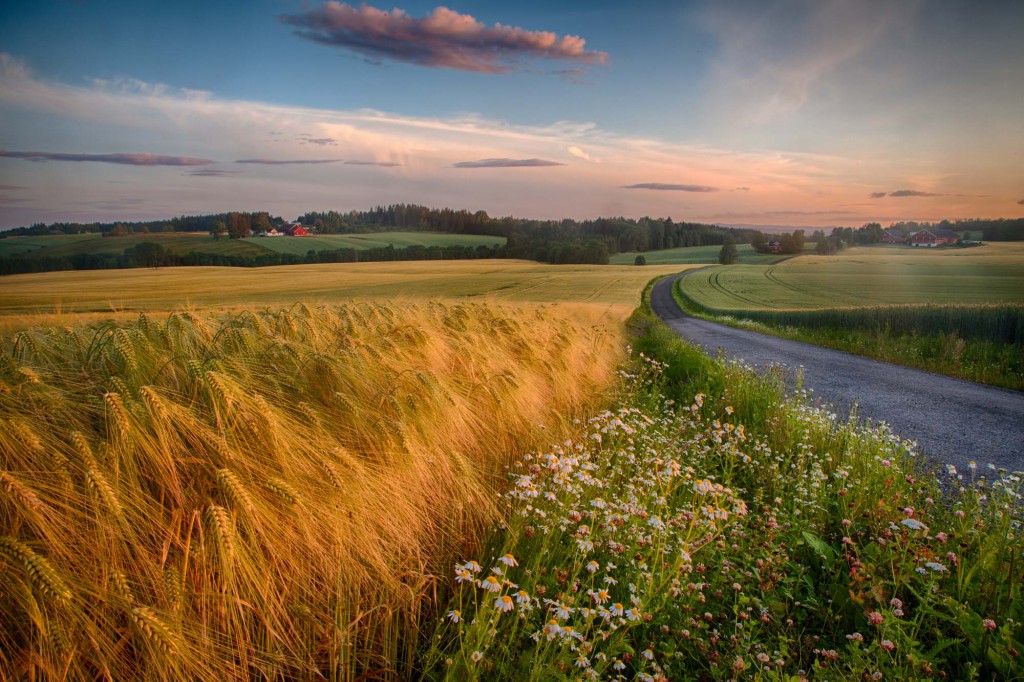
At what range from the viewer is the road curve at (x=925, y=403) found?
6.02 m

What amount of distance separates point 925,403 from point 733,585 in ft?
26.9

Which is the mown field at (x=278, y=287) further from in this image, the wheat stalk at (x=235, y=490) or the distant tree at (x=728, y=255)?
the distant tree at (x=728, y=255)

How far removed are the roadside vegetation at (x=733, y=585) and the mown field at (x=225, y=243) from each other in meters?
18.1

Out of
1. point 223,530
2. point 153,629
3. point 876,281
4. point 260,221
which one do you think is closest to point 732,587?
point 223,530

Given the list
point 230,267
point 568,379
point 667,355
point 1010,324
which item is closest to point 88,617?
point 568,379

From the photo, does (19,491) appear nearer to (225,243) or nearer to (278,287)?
(278,287)

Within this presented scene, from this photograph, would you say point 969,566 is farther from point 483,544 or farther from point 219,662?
point 219,662

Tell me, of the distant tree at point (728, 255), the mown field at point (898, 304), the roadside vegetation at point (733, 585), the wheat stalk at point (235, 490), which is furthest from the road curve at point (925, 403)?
the distant tree at point (728, 255)

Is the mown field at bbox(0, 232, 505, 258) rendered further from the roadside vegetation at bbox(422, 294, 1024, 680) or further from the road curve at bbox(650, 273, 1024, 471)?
the road curve at bbox(650, 273, 1024, 471)

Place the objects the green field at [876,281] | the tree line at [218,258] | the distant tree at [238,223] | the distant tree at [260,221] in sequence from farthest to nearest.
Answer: the distant tree at [260,221] → the distant tree at [238,223] → the green field at [876,281] → the tree line at [218,258]

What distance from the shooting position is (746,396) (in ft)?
20.9

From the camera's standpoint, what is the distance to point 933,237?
46031mm

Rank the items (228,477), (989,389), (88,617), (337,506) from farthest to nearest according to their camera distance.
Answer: (989,389)
(337,506)
(228,477)
(88,617)

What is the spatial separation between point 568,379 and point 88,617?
180 inches
